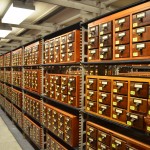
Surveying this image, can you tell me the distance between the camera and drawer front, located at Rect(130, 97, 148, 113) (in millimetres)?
1590

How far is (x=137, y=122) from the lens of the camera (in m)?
1.64

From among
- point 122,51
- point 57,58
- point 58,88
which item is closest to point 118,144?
point 122,51

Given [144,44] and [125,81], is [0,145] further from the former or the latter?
[144,44]

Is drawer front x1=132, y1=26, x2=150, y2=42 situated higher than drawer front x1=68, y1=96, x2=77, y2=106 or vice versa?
drawer front x1=132, y1=26, x2=150, y2=42

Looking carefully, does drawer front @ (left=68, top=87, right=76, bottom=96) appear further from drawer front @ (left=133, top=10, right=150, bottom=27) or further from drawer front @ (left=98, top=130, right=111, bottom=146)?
drawer front @ (left=133, top=10, right=150, bottom=27)

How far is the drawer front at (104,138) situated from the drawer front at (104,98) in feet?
1.03

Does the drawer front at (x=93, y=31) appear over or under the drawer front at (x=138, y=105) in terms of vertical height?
over

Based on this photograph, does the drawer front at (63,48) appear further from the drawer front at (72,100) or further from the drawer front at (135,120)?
the drawer front at (135,120)

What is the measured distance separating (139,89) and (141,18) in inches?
22.3

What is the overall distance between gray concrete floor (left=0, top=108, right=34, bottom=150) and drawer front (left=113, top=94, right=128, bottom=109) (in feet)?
9.39

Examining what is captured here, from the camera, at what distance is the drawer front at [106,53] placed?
1980 millimetres

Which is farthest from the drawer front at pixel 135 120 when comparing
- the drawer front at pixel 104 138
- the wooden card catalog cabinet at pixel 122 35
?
the wooden card catalog cabinet at pixel 122 35

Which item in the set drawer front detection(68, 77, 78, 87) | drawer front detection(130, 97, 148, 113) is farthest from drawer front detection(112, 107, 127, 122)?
drawer front detection(68, 77, 78, 87)

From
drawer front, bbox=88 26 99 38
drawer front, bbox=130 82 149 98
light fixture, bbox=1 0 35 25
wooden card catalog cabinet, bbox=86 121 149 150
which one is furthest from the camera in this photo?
light fixture, bbox=1 0 35 25
